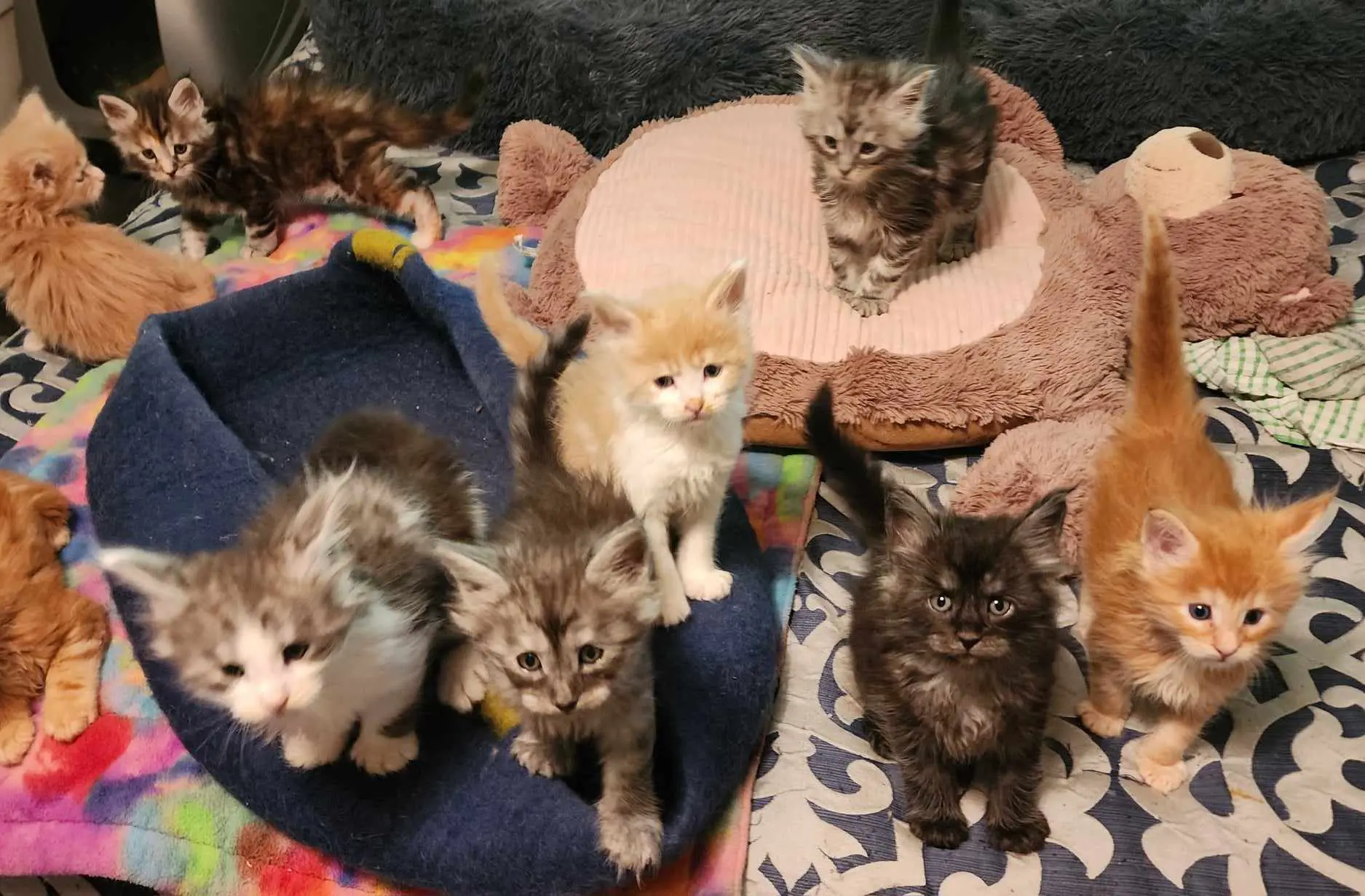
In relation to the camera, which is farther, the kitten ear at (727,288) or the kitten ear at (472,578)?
the kitten ear at (727,288)

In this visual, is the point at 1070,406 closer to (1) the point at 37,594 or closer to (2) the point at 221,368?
(2) the point at 221,368

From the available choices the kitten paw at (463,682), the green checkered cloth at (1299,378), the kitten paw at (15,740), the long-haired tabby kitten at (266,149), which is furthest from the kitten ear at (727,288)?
the long-haired tabby kitten at (266,149)

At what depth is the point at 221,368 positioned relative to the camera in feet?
4.86

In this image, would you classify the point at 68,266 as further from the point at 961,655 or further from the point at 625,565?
the point at 961,655

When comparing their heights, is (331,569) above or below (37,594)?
above

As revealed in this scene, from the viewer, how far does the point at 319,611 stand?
34.6 inches

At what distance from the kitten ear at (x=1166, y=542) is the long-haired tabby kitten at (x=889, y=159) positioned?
2.56 ft

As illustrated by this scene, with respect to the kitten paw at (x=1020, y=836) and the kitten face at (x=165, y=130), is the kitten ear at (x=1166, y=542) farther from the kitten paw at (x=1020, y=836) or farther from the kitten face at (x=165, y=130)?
the kitten face at (x=165, y=130)

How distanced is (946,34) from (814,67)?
424 millimetres

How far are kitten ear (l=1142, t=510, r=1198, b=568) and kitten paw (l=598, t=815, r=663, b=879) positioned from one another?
24.9 inches

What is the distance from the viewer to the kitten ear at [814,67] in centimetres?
170

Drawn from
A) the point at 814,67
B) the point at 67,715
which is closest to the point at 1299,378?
the point at 814,67

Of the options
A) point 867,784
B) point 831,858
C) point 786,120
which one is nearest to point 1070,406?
point 867,784

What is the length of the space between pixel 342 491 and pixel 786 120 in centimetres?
152
